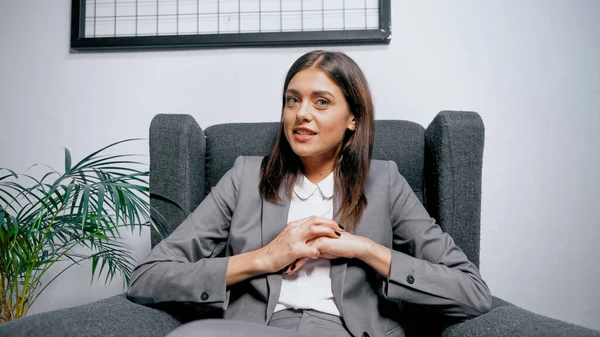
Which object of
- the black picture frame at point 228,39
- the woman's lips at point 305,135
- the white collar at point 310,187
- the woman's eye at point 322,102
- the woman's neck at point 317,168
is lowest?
the white collar at point 310,187

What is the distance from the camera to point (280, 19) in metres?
1.62

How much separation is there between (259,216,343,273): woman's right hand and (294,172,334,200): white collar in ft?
→ 0.57

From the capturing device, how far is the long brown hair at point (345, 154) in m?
1.14

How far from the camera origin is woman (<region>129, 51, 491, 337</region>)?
994mm

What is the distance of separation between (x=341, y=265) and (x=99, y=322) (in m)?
0.56

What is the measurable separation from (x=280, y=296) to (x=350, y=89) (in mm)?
592

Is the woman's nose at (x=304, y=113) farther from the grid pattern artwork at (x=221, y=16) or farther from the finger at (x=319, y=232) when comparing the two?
the grid pattern artwork at (x=221, y=16)

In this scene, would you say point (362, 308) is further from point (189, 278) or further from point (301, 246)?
point (189, 278)

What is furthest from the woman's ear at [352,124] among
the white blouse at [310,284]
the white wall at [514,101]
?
the white wall at [514,101]

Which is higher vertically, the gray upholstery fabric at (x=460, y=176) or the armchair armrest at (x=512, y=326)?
the gray upholstery fabric at (x=460, y=176)

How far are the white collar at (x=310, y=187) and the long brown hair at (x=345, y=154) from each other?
0.02m

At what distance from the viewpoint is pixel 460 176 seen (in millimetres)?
1173

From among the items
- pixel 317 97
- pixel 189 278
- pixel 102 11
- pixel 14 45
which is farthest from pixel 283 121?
pixel 14 45

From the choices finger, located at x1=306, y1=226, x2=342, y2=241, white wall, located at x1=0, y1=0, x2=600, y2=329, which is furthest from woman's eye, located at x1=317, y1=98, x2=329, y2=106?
white wall, located at x1=0, y1=0, x2=600, y2=329
